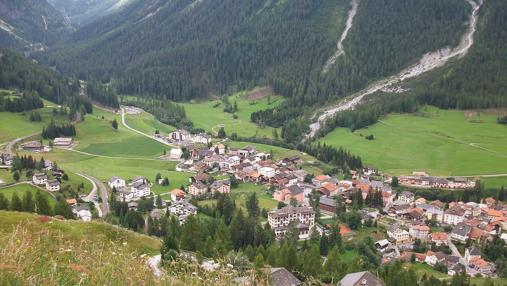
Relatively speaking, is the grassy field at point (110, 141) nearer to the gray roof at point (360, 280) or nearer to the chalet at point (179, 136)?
the chalet at point (179, 136)

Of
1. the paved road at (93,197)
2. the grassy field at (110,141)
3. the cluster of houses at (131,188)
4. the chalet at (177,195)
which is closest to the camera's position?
the paved road at (93,197)

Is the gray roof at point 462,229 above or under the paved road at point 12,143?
under

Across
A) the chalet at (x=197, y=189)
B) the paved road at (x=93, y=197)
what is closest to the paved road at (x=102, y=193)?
the paved road at (x=93, y=197)

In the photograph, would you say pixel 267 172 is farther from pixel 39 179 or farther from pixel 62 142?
pixel 62 142

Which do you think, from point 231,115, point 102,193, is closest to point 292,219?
point 102,193

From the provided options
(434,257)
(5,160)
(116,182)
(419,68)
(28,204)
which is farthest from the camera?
(419,68)

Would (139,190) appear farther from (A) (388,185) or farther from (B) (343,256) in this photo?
(A) (388,185)

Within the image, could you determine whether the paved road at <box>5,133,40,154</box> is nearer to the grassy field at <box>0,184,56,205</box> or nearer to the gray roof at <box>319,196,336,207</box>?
the grassy field at <box>0,184,56,205</box>
